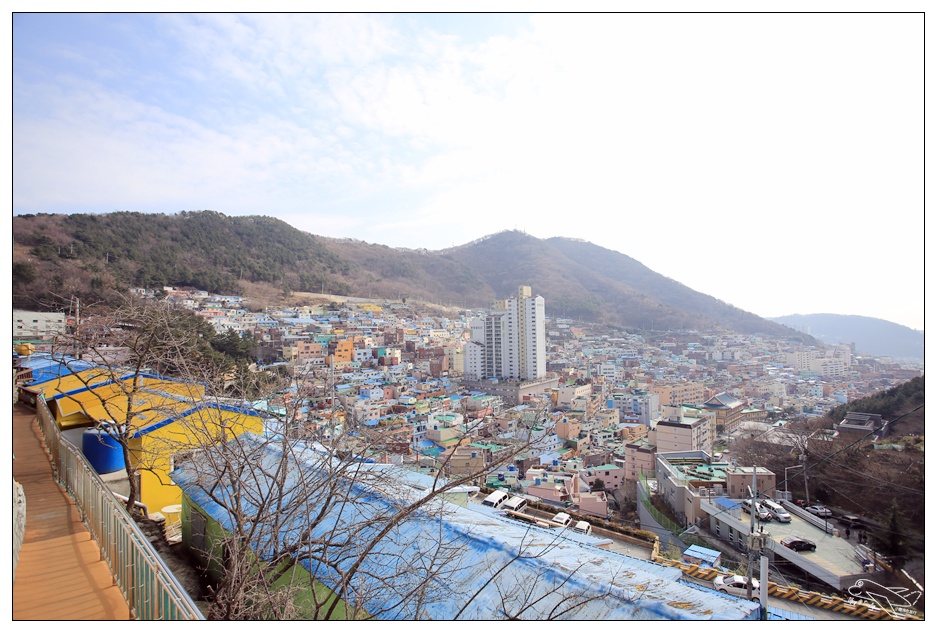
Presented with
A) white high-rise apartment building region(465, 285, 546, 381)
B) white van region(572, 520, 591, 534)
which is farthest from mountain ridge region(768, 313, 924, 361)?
white high-rise apartment building region(465, 285, 546, 381)

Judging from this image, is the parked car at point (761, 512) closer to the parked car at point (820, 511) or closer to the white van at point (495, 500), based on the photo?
the parked car at point (820, 511)

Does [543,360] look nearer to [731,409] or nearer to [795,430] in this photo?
[731,409]

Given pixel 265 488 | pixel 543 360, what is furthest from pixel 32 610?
pixel 543 360

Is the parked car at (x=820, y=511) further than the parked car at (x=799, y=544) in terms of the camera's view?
Yes

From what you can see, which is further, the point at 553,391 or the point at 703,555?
the point at 553,391

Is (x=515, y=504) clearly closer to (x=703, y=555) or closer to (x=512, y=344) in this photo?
(x=703, y=555)

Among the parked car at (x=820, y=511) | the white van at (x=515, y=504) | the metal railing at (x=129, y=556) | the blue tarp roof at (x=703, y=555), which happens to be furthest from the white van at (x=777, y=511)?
the metal railing at (x=129, y=556)

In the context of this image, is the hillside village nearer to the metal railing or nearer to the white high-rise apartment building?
the white high-rise apartment building

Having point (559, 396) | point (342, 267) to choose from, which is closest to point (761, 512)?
point (559, 396)
